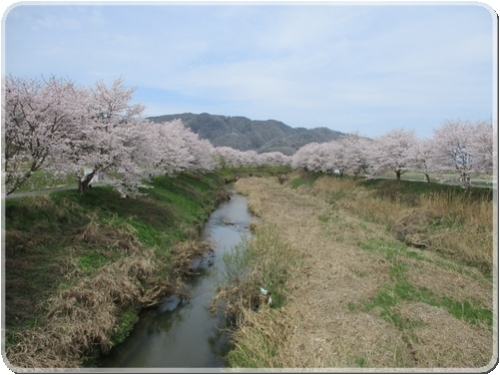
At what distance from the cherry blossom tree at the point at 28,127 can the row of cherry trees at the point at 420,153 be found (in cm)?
1908

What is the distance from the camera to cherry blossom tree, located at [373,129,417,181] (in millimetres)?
35812

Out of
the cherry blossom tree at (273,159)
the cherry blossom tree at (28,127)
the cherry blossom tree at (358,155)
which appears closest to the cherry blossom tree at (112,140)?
Answer: the cherry blossom tree at (28,127)

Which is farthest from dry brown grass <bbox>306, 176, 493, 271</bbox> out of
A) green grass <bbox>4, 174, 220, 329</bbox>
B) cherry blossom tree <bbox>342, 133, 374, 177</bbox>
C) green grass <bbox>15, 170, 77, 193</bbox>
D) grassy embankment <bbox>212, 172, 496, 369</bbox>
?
cherry blossom tree <bbox>342, 133, 374, 177</bbox>

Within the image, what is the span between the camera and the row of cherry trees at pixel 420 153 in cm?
2079

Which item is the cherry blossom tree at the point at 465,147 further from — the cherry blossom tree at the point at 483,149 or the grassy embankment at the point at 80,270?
the grassy embankment at the point at 80,270

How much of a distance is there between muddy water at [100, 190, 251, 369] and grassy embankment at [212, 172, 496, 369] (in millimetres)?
759

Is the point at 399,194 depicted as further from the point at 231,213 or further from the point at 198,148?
the point at 198,148

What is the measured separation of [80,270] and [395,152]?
1425 inches

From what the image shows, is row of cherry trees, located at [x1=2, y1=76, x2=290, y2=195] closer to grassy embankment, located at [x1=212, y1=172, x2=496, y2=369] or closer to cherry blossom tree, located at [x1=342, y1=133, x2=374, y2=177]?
grassy embankment, located at [x1=212, y1=172, x2=496, y2=369]

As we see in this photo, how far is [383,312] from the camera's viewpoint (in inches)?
332

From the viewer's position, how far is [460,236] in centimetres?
1360

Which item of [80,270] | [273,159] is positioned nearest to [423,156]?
[80,270]

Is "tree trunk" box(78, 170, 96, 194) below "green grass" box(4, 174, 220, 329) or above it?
above

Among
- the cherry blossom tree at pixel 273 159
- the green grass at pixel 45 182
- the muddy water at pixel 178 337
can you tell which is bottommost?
the muddy water at pixel 178 337
